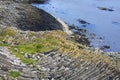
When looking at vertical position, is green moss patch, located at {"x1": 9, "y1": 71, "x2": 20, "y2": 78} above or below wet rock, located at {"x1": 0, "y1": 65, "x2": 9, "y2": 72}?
below

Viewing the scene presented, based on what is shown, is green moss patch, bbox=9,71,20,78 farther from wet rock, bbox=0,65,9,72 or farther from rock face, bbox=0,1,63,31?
rock face, bbox=0,1,63,31

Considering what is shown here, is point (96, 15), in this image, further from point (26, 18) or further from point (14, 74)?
point (14, 74)

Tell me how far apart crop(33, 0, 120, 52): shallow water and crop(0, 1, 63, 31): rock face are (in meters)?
7.53

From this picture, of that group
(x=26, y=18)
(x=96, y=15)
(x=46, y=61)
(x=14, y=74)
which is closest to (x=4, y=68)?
(x=14, y=74)

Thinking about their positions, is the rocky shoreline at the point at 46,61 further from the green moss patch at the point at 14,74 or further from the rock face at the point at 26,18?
the rock face at the point at 26,18

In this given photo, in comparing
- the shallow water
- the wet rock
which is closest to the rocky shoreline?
the wet rock

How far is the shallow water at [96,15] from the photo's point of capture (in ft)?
223

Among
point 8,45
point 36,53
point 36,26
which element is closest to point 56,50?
point 36,53

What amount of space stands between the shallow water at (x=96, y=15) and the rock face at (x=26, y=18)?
24.7ft

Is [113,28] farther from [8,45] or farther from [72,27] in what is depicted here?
[8,45]

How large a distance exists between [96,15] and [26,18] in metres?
25.9

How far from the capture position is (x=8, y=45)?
104 feet

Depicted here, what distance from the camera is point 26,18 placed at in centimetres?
6431

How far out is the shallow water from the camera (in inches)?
2675
